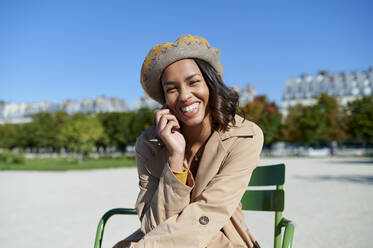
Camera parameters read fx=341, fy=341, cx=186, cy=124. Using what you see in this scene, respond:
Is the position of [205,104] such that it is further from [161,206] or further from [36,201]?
[36,201]

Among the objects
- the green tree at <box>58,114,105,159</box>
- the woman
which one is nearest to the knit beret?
the woman

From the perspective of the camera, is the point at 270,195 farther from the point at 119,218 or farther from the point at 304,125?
the point at 304,125

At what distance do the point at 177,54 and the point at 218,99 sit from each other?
0.33m

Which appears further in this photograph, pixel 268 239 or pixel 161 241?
pixel 268 239

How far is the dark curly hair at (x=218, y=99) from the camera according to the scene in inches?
72.4

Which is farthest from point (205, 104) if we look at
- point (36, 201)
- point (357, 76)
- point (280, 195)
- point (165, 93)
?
point (357, 76)

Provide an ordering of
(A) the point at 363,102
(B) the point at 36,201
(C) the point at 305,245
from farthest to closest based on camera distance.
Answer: (A) the point at 363,102 < (B) the point at 36,201 < (C) the point at 305,245

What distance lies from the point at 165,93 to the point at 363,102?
43.9m

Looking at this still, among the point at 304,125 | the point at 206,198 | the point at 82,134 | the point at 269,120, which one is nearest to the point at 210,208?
the point at 206,198

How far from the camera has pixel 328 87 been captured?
75.6 m

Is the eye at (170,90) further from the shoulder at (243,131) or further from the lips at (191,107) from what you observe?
the shoulder at (243,131)

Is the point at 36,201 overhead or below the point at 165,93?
below

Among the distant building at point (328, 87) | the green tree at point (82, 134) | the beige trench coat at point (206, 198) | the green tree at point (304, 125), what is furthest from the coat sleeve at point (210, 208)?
the distant building at point (328, 87)

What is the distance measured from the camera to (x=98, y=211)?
7.25 meters
